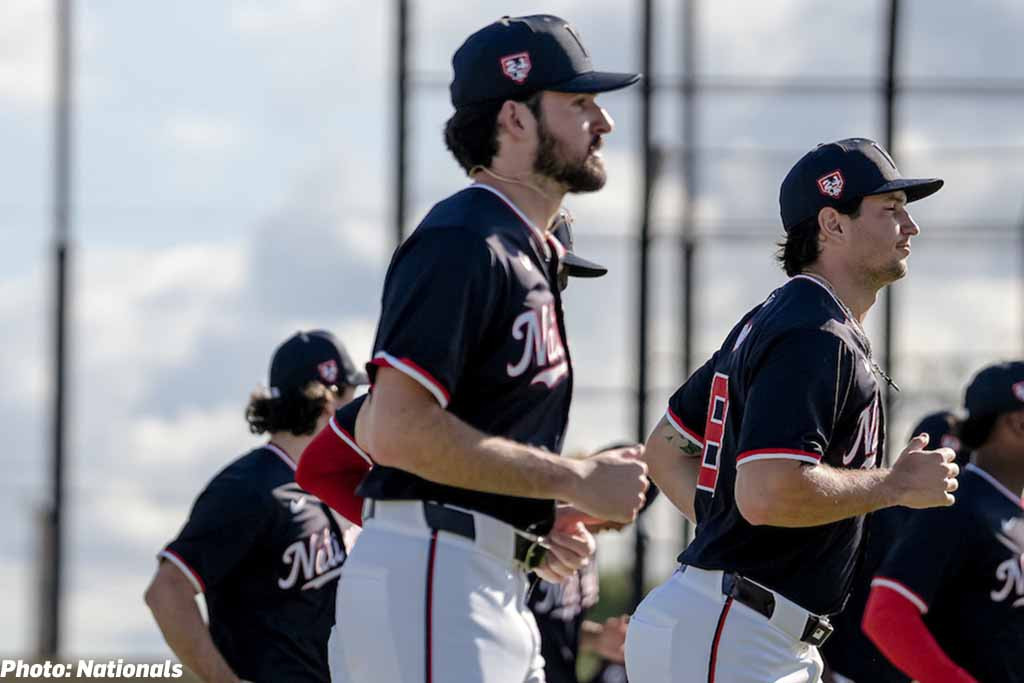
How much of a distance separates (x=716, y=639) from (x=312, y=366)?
8.69ft

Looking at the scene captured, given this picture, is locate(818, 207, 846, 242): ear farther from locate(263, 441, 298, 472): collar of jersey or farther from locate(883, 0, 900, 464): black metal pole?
locate(883, 0, 900, 464): black metal pole

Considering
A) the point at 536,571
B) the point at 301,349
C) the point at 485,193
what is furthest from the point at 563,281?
the point at 301,349

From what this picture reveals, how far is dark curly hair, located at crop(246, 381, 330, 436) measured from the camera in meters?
6.88

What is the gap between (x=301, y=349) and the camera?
720 centimetres

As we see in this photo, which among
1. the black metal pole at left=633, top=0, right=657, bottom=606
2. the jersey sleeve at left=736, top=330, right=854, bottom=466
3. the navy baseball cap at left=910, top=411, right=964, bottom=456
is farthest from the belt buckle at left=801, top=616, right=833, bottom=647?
the black metal pole at left=633, top=0, right=657, bottom=606

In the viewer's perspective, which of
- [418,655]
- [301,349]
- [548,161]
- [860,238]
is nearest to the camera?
[418,655]

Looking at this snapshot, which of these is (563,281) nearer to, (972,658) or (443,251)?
(443,251)

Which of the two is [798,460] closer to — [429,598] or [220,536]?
[429,598]

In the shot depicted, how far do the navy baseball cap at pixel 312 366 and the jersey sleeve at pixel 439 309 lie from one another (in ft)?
9.64

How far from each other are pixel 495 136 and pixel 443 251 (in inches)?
17.2

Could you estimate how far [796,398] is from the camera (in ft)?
15.4

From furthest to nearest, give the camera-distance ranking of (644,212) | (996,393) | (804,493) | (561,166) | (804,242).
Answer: (644,212)
(996,393)
(804,242)
(804,493)
(561,166)

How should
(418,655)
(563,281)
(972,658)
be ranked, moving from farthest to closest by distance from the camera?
1. (972,658)
2. (563,281)
3. (418,655)

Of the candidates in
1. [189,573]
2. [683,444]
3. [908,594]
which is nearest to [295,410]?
[189,573]
